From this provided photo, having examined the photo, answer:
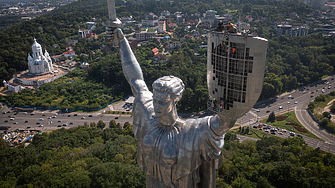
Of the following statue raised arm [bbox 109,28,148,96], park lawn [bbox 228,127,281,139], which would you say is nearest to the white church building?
park lawn [bbox 228,127,281,139]

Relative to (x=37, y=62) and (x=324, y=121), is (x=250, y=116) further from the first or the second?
(x=37, y=62)

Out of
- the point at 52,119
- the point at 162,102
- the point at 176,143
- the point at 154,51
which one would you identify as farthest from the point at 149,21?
the point at 176,143

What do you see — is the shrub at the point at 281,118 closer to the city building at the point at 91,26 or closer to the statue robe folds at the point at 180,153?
the statue robe folds at the point at 180,153

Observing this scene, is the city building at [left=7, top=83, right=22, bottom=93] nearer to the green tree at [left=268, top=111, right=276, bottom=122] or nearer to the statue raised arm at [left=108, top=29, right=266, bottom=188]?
the green tree at [left=268, top=111, right=276, bottom=122]

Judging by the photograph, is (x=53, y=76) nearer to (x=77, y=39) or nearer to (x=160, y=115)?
(x=77, y=39)

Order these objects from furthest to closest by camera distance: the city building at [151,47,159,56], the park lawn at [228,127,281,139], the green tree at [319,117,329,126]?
the city building at [151,47,159,56] → the green tree at [319,117,329,126] → the park lawn at [228,127,281,139]

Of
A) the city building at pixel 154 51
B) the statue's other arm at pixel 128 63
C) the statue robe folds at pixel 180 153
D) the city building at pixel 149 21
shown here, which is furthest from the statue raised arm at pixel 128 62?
the city building at pixel 149 21
